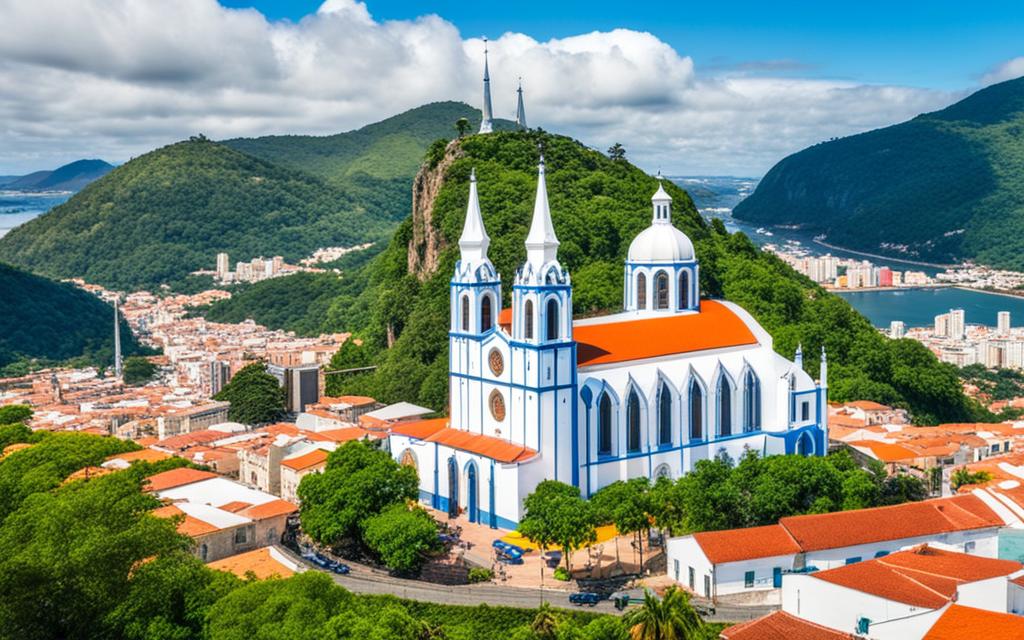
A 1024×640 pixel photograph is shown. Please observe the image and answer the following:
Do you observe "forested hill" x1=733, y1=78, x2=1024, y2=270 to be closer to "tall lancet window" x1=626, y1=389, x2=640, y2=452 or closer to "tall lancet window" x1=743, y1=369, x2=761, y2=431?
"tall lancet window" x1=743, y1=369, x2=761, y2=431

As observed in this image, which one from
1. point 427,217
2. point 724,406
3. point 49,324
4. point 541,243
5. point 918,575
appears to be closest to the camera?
point 918,575

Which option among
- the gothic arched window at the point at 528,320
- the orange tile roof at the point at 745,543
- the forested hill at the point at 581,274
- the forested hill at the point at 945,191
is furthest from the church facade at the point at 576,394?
the forested hill at the point at 945,191

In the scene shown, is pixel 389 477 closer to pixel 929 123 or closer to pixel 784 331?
pixel 784 331

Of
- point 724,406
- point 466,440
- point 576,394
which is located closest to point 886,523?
point 724,406

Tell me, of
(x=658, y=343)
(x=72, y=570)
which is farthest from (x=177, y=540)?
(x=658, y=343)

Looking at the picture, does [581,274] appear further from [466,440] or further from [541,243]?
[466,440]

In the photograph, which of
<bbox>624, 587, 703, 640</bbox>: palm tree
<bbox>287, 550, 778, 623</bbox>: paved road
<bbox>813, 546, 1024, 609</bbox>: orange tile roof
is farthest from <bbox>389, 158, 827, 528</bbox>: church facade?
<bbox>624, 587, 703, 640</bbox>: palm tree

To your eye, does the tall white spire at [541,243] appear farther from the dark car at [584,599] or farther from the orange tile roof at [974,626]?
the orange tile roof at [974,626]
